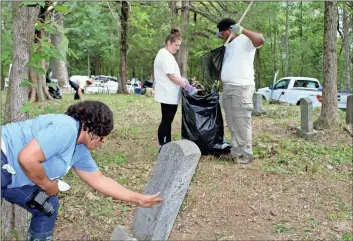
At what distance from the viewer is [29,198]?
239 centimetres

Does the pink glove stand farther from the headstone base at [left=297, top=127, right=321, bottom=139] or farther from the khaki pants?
the headstone base at [left=297, top=127, right=321, bottom=139]

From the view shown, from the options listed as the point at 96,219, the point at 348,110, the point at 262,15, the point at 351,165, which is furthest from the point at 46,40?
the point at 262,15

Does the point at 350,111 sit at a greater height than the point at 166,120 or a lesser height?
lesser

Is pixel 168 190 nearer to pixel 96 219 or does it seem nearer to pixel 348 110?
pixel 96 219

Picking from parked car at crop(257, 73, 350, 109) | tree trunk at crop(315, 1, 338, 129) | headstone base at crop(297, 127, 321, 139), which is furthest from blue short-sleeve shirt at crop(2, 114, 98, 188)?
parked car at crop(257, 73, 350, 109)

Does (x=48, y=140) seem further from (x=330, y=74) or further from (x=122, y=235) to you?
(x=330, y=74)

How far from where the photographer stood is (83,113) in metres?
2.27

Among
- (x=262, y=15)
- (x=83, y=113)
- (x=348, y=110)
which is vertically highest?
(x=262, y=15)

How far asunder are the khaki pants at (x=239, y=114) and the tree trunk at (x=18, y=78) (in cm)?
267

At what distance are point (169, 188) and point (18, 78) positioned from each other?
1.96 metres

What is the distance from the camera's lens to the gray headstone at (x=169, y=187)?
70.4 inches

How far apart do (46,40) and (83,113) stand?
3.69ft

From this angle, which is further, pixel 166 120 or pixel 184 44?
pixel 184 44

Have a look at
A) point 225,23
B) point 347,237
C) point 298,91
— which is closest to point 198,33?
point 298,91
